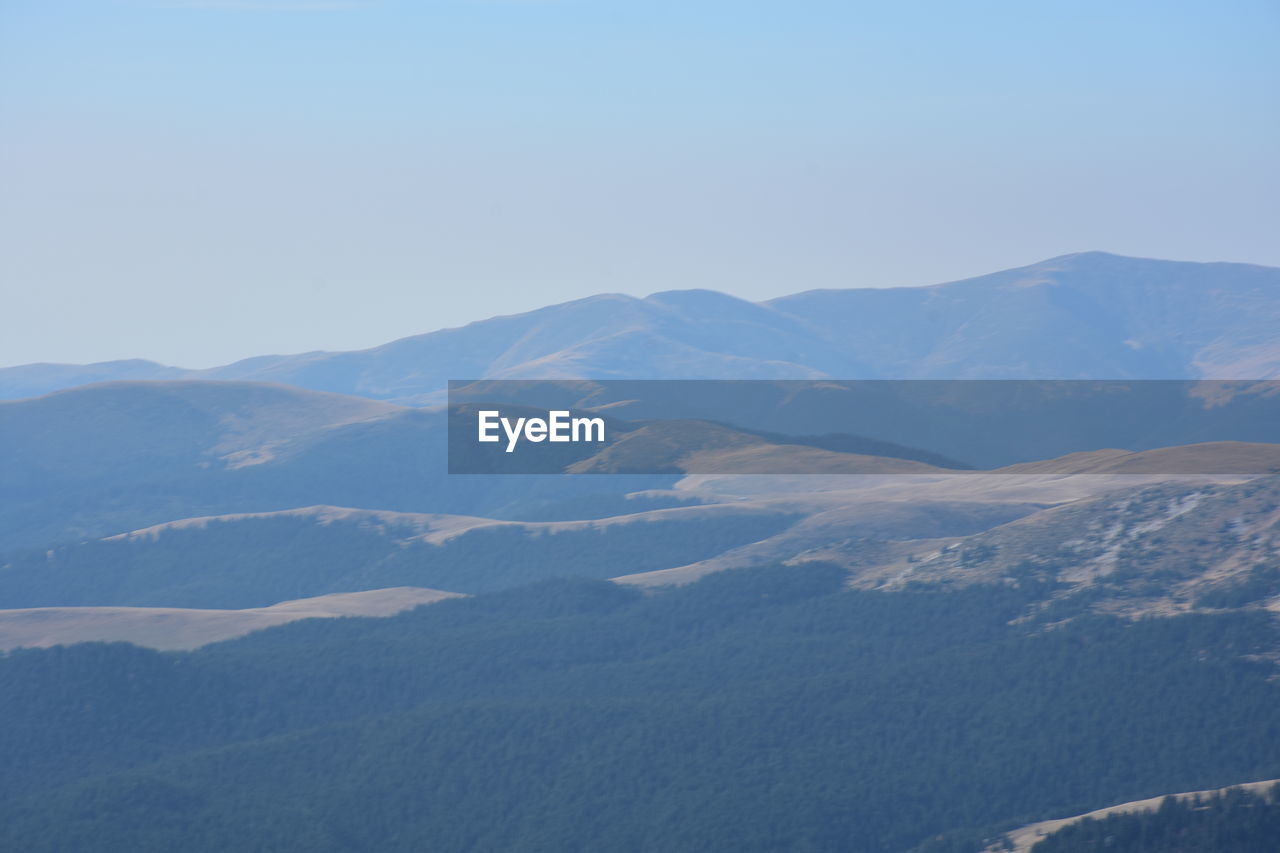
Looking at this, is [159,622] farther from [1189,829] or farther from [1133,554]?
[1189,829]

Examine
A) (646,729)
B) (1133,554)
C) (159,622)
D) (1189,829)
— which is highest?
(1133,554)

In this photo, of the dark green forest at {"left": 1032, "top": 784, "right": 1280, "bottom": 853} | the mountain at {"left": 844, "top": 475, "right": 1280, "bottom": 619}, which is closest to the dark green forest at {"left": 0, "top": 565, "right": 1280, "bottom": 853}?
the mountain at {"left": 844, "top": 475, "right": 1280, "bottom": 619}

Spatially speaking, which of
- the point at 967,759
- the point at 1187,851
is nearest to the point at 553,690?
the point at 967,759

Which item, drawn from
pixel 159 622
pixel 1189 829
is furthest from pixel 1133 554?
pixel 159 622

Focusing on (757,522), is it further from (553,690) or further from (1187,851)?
(1187,851)

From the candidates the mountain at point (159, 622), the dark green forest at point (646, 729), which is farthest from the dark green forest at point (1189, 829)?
the mountain at point (159, 622)
